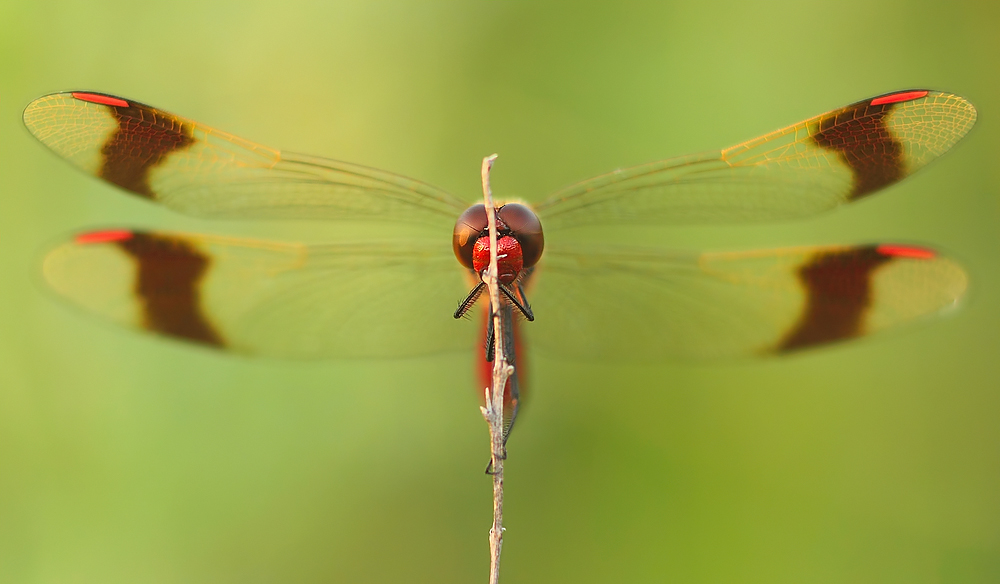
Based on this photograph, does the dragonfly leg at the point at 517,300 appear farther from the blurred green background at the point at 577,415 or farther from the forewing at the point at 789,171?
the blurred green background at the point at 577,415

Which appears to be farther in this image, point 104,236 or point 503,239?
point 104,236

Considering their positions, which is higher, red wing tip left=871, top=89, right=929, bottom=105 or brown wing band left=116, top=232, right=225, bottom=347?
red wing tip left=871, top=89, right=929, bottom=105

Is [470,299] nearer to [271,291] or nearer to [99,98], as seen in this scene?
[99,98]

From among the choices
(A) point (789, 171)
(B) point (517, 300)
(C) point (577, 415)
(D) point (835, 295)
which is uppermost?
(A) point (789, 171)

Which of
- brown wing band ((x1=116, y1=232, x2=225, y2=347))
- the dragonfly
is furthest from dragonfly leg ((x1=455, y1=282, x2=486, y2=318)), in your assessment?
brown wing band ((x1=116, y1=232, x2=225, y2=347))

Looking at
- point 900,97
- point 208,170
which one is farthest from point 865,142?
point 208,170

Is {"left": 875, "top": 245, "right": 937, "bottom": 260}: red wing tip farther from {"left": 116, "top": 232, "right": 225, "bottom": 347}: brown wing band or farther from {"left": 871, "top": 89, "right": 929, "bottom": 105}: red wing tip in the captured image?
Result: {"left": 116, "top": 232, "right": 225, "bottom": 347}: brown wing band
